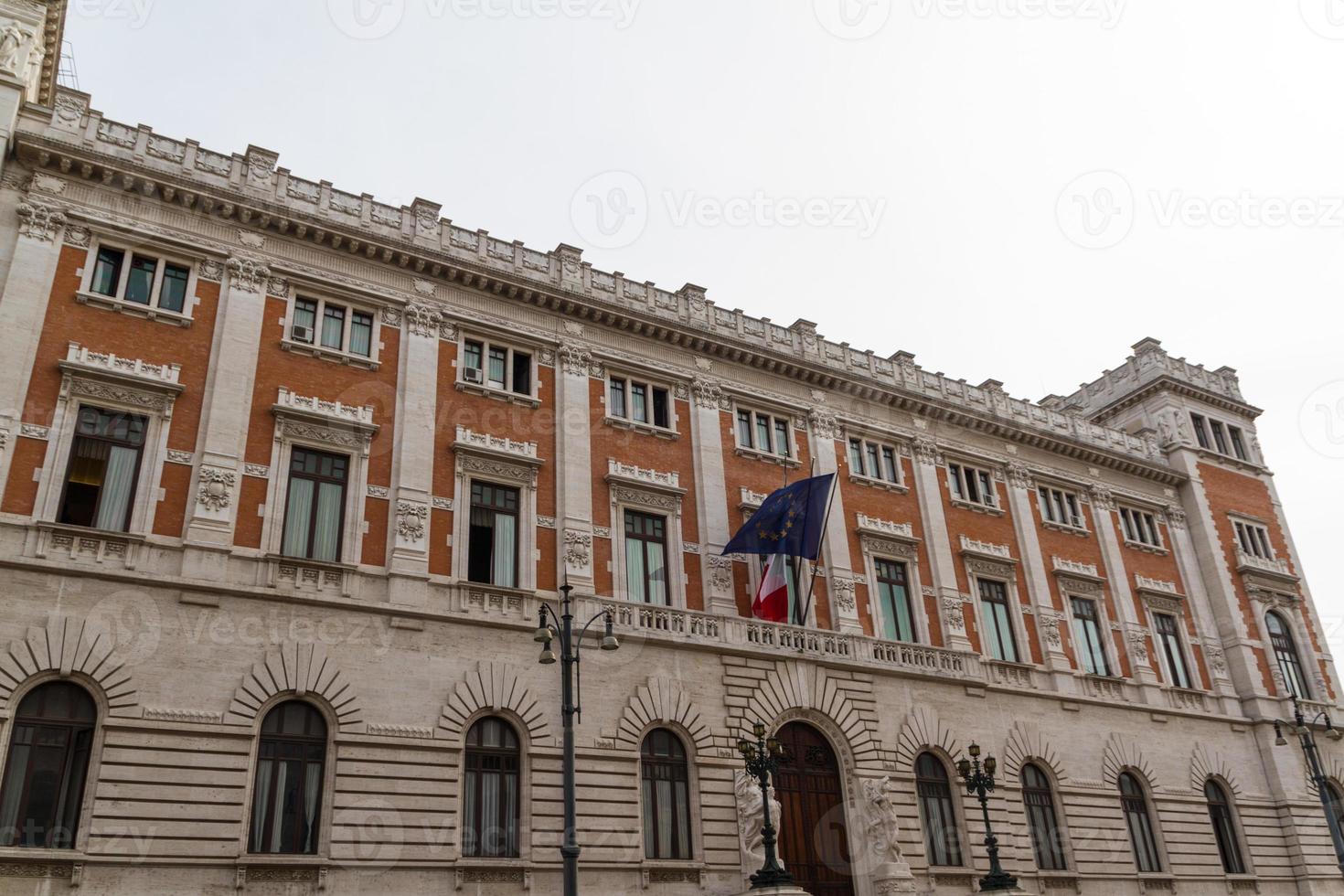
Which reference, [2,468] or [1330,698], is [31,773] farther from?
[1330,698]

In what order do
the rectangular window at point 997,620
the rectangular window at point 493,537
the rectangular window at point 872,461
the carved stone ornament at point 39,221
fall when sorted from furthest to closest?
the rectangular window at point 872,461, the rectangular window at point 997,620, the rectangular window at point 493,537, the carved stone ornament at point 39,221

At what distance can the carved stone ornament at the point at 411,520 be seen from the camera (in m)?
24.1

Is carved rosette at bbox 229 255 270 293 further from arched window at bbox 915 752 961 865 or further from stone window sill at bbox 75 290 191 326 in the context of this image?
arched window at bbox 915 752 961 865

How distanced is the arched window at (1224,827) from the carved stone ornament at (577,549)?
75.8 feet

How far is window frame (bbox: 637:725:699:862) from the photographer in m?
24.0

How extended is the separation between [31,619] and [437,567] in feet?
26.4

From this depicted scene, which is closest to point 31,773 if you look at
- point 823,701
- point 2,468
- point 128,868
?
point 128,868

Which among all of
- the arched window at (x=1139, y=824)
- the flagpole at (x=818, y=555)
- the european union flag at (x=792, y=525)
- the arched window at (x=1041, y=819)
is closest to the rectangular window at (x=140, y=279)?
the european union flag at (x=792, y=525)

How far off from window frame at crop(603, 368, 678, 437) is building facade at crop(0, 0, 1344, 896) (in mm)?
129

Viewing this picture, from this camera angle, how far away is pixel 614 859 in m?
23.1

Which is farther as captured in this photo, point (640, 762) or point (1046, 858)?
point (1046, 858)

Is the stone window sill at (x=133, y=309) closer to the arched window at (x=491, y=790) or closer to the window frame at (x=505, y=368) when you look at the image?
the window frame at (x=505, y=368)

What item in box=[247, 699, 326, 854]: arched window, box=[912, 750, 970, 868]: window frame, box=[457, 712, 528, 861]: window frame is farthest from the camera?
box=[912, 750, 970, 868]: window frame

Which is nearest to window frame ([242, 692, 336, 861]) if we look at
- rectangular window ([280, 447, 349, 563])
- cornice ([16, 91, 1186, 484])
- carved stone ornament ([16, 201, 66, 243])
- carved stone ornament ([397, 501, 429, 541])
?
rectangular window ([280, 447, 349, 563])
